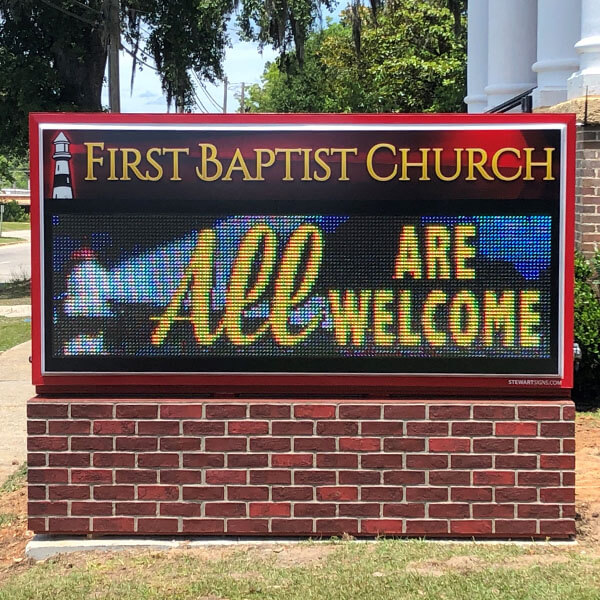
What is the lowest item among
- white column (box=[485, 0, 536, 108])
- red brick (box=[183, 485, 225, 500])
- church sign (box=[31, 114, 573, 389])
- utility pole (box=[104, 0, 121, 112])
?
red brick (box=[183, 485, 225, 500])

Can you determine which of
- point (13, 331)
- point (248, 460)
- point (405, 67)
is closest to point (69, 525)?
point (248, 460)

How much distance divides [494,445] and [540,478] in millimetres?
286

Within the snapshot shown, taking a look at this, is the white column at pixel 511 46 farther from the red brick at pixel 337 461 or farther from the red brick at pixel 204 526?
the red brick at pixel 204 526

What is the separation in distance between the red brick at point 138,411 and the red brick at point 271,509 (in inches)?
27.2

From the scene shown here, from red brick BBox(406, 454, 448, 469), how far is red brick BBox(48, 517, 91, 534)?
1.68 metres

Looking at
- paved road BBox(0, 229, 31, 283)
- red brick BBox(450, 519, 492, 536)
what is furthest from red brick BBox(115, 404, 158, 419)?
paved road BBox(0, 229, 31, 283)

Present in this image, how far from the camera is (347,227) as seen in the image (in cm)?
477

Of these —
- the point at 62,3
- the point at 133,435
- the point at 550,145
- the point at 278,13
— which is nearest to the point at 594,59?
the point at 550,145

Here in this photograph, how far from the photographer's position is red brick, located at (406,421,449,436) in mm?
4844

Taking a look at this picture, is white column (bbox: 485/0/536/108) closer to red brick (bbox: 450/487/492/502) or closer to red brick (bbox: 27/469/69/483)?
red brick (bbox: 450/487/492/502)

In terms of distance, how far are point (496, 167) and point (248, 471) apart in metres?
1.97

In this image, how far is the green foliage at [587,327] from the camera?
26.5 ft

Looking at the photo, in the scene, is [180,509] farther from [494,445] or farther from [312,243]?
[494,445]

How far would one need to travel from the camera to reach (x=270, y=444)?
16.0ft
